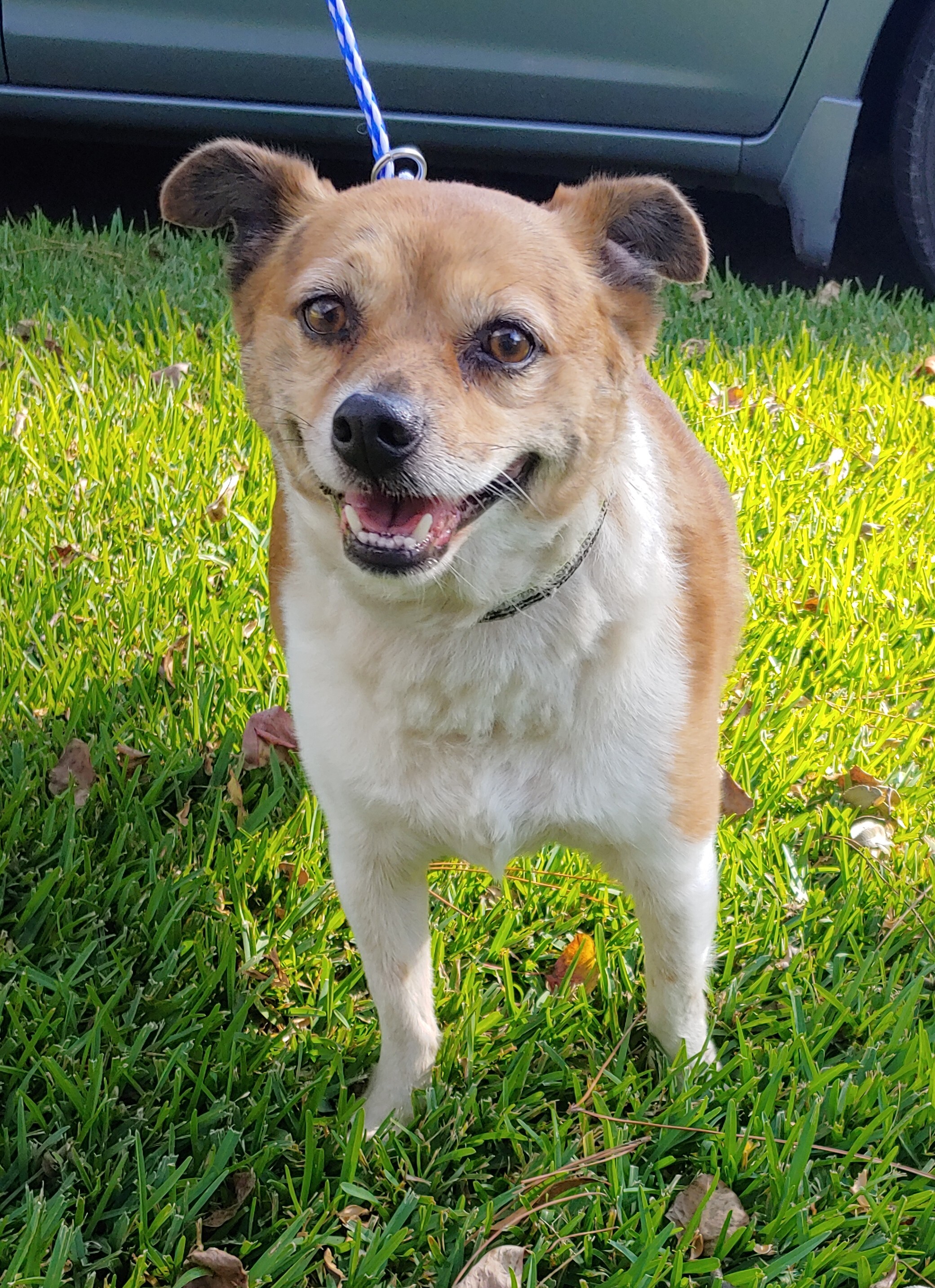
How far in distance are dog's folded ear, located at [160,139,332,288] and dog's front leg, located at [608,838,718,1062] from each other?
126cm

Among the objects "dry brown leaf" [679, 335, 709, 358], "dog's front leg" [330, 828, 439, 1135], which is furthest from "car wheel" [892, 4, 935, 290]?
"dog's front leg" [330, 828, 439, 1135]

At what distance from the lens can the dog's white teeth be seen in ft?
5.82

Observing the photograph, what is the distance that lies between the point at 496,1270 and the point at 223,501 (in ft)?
7.74

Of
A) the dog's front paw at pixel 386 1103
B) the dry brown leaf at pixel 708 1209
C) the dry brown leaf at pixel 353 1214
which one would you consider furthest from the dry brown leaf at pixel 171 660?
the dry brown leaf at pixel 708 1209

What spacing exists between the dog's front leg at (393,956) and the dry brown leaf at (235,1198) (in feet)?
Answer: 0.84

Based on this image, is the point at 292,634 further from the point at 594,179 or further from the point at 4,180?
the point at 4,180

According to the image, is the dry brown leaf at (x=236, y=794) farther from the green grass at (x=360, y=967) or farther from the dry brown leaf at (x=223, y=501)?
the dry brown leaf at (x=223, y=501)

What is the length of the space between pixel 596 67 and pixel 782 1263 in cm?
418

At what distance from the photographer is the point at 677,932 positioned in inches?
80.8

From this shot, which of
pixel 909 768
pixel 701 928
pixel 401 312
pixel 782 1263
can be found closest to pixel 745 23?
pixel 909 768

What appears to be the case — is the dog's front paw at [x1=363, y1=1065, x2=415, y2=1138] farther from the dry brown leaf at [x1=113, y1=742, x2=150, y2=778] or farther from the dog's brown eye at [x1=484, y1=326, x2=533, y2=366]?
the dog's brown eye at [x1=484, y1=326, x2=533, y2=366]

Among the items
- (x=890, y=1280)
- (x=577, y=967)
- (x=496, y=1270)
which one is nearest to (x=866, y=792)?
(x=577, y=967)

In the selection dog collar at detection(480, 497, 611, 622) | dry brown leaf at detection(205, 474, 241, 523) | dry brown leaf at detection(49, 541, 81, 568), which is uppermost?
dog collar at detection(480, 497, 611, 622)

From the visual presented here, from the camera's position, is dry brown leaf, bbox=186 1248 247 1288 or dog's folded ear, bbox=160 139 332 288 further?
dog's folded ear, bbox=160 139 332 288
